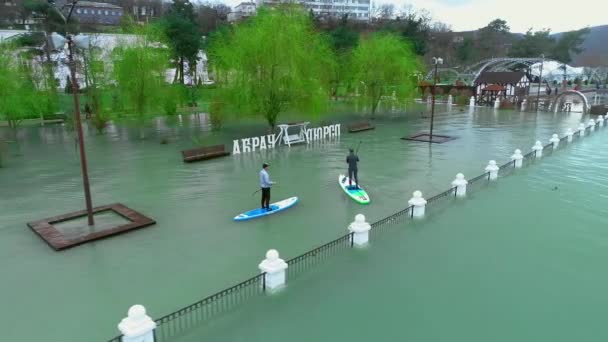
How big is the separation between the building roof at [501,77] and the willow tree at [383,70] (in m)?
22.5

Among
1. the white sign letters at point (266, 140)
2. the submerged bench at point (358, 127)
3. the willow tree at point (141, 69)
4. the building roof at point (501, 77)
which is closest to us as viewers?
the white sign letters at point (266, 140)

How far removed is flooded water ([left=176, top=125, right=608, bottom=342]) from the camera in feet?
22.9

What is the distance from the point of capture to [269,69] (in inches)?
942

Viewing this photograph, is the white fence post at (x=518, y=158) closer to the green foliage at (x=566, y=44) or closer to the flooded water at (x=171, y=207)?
the flooded water at (x=171, y=207)

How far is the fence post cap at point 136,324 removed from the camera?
613 centimetres

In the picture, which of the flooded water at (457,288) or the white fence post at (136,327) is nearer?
the white fence post at (136,327)

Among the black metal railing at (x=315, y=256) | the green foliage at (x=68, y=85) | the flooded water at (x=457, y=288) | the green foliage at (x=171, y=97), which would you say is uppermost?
the green foliage at (x=68, y=85)

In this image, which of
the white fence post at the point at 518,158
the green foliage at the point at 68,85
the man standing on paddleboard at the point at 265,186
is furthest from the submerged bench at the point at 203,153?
the green foliage at the point at 68,85

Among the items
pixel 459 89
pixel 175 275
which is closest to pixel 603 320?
pixel 175 275

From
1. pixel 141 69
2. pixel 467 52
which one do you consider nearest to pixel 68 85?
pixel 141 69

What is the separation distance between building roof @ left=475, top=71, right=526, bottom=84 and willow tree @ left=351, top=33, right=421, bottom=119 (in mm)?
22464

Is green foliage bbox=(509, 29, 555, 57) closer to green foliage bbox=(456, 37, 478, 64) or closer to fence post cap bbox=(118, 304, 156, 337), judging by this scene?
green foliage bbox=(456, 37, 478, 64)

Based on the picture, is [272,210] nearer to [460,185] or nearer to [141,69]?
[460,185]

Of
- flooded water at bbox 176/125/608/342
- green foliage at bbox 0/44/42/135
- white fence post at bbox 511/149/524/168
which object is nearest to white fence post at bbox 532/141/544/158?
white fence post at bbox 511/149/524/168
